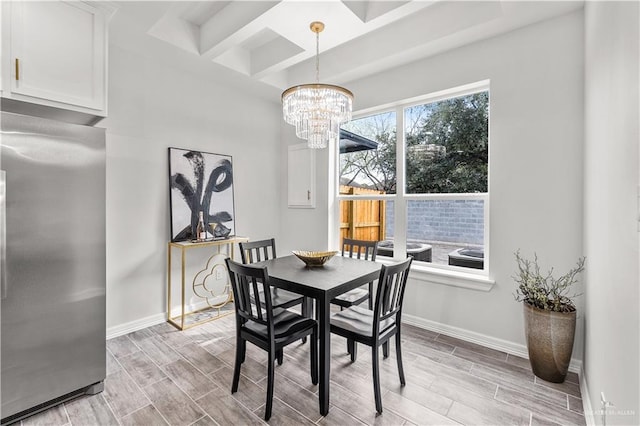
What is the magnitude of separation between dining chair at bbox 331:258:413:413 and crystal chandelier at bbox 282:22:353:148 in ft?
4.18

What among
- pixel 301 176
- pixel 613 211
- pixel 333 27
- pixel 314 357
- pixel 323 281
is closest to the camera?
pixel 613 211

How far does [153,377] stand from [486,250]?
3074 mm

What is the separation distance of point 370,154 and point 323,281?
2169 millimetres

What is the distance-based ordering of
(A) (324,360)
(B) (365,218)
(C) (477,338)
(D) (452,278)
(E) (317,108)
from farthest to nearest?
(B) (365,218) < (D) (452,278) < (C) (477,338) < (E) (317,108) < (A) (324,360)

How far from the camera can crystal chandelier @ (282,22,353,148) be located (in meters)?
2.38

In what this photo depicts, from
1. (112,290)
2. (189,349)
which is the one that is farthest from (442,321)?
(112,290)

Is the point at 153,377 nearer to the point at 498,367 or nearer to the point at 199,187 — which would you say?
the point at 199,187

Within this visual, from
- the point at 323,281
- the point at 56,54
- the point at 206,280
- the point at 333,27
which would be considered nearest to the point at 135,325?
the point at 206,280

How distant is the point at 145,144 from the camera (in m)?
3.16

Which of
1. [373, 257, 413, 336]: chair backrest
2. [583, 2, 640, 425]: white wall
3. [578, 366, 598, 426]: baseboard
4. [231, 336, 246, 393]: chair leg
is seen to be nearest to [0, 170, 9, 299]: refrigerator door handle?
[231, 336, 246, 393]: chair leg

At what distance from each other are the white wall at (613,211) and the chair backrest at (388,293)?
0.99 metres

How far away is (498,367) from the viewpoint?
243 centimetres

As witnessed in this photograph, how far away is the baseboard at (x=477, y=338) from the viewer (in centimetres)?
257

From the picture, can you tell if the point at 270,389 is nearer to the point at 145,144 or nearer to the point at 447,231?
the point at 447,231
